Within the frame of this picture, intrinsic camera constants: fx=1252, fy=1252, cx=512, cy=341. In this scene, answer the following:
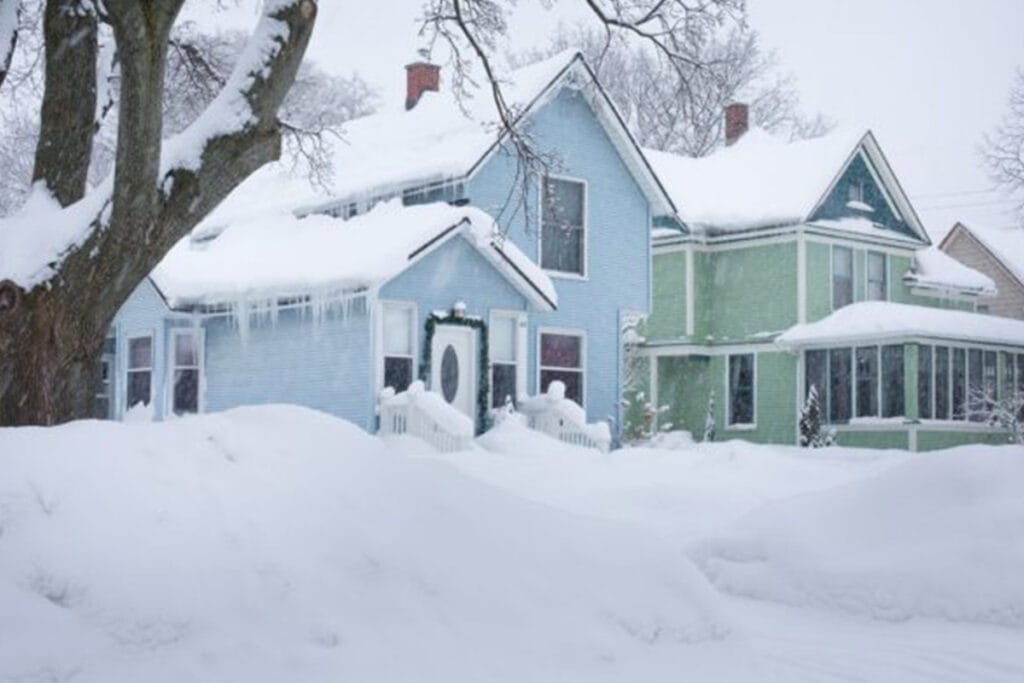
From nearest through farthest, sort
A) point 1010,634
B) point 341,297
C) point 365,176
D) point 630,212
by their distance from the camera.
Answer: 1. point 1010,634
2. point 341,297
3. point 365,176
4. point 630,212

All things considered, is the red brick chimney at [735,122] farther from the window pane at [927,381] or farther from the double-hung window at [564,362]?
the double-hung window at [564,362]

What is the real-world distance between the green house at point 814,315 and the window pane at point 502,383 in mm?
8132

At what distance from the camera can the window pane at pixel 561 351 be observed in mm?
24641

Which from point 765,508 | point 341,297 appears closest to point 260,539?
point 765,508

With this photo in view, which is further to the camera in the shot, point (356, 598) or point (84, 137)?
point (84, 137)

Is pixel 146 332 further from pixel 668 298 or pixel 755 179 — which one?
pixel 755 179

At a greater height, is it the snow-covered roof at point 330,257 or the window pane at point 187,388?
the snow-covered roof at point 330,257

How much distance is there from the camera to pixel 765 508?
35.7 ft

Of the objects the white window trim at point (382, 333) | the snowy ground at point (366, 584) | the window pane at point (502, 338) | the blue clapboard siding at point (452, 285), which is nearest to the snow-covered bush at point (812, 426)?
the window pane at point (502, 338)

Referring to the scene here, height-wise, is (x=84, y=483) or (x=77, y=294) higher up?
(x=77, y=294)

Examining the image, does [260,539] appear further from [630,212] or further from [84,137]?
[630,212]

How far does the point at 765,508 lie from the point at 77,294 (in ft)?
20.5

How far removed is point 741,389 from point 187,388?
14775mm

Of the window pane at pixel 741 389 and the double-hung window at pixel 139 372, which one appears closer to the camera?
the double-hung window at pixel 139 372
